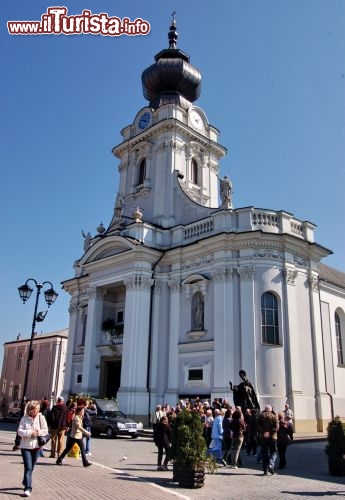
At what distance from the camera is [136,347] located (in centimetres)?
2588

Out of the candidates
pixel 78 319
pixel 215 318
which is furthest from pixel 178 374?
pixel 78 319

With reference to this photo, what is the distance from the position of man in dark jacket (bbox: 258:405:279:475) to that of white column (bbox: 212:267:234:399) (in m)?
11.1

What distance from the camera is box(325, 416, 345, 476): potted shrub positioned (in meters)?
11.2

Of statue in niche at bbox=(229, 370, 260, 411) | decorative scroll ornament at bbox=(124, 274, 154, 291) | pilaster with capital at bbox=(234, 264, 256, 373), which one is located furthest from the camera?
decorative scroll ornament at bbox=(124, 274, 154, 291)

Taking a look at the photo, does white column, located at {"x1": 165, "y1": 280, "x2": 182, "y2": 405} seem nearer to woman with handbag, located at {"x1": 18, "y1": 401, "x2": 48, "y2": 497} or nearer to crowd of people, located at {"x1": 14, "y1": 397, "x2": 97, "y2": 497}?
crowd of people, located at {"x1": 14, "y1": 397, "x2": 97, "y2": 497}

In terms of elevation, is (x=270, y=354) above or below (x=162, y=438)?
above

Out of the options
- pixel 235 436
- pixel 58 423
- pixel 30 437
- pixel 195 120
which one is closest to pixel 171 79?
pixel 195 120

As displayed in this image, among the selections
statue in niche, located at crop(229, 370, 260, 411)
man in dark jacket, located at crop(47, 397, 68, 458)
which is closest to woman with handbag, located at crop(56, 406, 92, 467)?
man in dark jacket, located at crop(47, 397, 68, 458)

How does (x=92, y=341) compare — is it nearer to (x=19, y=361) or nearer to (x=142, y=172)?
(x=142, y=172)

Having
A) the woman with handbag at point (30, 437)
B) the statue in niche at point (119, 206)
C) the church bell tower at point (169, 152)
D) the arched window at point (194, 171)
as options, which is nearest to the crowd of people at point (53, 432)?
the woman with handbag at point (30, 437)

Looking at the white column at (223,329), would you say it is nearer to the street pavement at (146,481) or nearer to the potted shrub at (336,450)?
the street pavement at (146,481)

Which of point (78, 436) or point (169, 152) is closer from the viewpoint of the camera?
point (78, 436)

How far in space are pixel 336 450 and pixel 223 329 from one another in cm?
1251

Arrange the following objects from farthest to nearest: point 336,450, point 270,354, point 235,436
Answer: point 270,354 < point 235,436 < point 336,450
